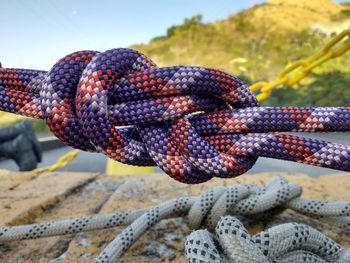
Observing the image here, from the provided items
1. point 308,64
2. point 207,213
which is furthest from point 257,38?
point 207,213

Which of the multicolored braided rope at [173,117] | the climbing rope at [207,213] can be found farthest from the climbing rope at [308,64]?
the multicolored braided rope at [173,117]

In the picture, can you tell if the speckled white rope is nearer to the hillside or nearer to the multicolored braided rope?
the multicolored braided rope

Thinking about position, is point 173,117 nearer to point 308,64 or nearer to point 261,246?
point 261,246

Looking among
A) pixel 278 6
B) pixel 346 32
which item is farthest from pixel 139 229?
pixel 278 6

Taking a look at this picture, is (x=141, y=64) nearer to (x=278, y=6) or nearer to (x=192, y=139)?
(x=192, y=139)

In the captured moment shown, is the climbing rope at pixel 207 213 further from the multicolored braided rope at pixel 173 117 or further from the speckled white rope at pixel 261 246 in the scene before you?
the multicolored braided rope at pixel 173 117

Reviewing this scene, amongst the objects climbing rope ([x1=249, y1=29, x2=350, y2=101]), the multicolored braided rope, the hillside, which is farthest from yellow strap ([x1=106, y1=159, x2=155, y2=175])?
the hillside
